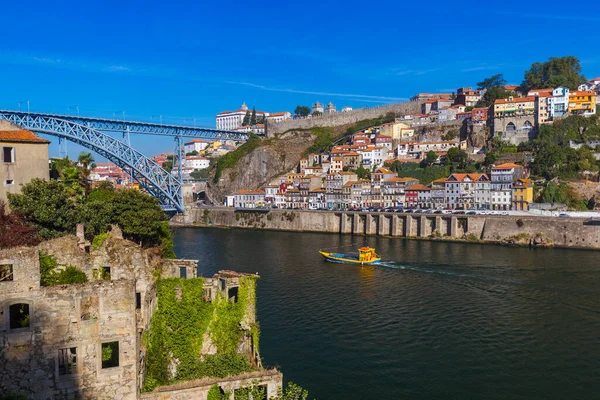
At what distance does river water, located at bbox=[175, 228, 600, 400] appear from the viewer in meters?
15.2

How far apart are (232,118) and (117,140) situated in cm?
7180

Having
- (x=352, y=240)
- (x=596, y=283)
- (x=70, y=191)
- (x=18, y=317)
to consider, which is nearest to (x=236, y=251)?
(x=352, y=240)

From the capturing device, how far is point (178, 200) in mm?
59781

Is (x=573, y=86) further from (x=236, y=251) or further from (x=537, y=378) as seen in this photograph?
(x=537, y=378)

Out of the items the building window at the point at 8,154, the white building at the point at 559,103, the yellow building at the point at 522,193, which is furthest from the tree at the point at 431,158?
the building window at the point at 8,154

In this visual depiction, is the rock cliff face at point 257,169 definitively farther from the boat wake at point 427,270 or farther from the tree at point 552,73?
the boat wake at point 427,270

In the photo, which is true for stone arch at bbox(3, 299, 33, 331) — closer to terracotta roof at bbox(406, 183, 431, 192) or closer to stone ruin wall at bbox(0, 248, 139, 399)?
stone ruin wall at bbox(0, 248, 139, 399)

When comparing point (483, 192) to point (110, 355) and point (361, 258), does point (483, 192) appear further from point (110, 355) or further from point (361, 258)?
point (110, 355)

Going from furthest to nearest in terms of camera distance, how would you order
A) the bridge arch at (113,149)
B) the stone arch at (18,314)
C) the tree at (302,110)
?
the tree at (302,110) → the bridge arch at (113,149) → the stone arch at (18,314)

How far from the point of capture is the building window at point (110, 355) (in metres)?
9.80

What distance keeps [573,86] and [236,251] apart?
5504cm

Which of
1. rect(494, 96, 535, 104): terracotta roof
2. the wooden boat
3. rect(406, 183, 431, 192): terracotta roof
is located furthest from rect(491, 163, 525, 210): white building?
the wooden boat

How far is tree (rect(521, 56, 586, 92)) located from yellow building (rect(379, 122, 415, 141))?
1837 centimetres

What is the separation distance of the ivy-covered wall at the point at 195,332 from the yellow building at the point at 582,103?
59.3 meters
